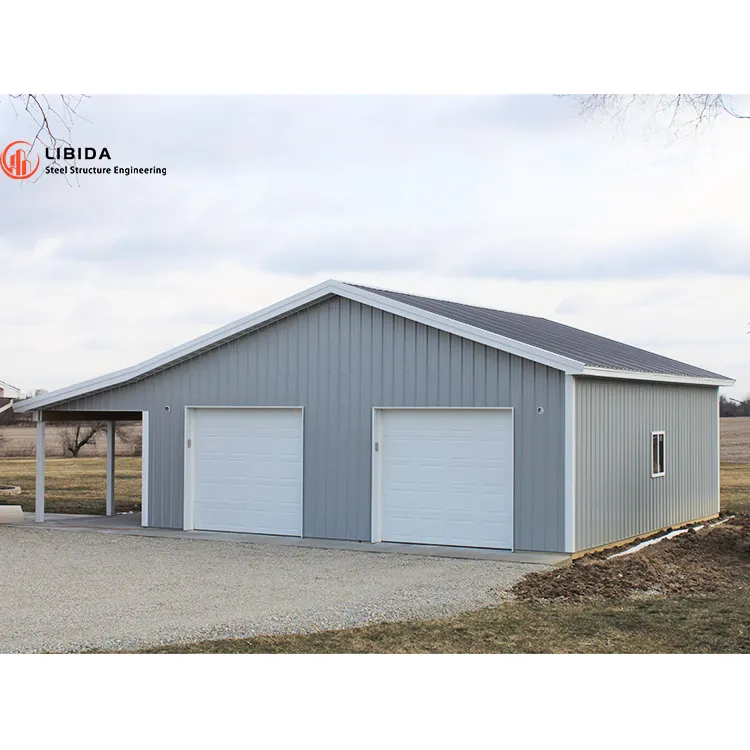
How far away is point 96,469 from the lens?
34281mm

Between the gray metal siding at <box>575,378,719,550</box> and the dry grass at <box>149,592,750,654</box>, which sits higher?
the gray metal siding at <box>575,378,719,550</box>

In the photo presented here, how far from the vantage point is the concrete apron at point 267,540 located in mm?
13477

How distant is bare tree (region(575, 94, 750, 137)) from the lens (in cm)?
1416

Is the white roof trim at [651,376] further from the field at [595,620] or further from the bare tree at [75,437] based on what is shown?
the bare tree at [75,437]

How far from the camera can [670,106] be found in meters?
14.9

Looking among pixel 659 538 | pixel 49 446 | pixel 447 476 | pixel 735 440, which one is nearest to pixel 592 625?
pixel 447 476

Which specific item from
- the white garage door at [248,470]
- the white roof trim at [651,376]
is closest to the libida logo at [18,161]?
the white garage door at [248,470]

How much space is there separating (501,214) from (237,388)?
9915 mm

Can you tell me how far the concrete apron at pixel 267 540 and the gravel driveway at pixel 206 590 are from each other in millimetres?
325

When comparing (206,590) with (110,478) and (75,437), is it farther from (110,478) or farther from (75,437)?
(75,437)

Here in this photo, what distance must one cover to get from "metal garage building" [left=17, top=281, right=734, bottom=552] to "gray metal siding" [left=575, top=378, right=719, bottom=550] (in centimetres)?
5

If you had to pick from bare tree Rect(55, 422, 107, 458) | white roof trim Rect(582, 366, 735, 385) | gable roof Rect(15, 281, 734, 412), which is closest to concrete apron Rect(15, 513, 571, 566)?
gable roof Rect(15, 281, 734, 412)

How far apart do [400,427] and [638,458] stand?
3767 millimetres

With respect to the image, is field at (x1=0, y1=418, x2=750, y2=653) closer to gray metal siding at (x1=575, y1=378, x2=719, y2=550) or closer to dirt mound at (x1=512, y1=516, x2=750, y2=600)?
dirt mound at (x1=512, y1=516, x2=750, y2=600)
